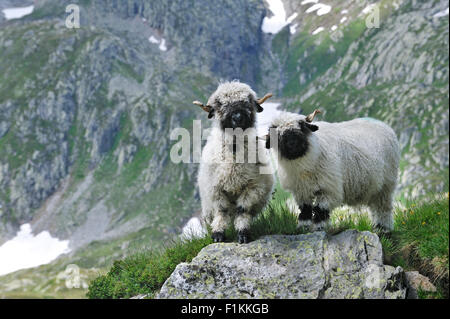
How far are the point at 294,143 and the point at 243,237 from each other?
2789mm

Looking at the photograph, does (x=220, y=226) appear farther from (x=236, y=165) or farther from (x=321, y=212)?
(x=321, y=212)

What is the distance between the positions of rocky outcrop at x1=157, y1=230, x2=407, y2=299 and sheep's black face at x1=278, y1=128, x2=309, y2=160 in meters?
2.13

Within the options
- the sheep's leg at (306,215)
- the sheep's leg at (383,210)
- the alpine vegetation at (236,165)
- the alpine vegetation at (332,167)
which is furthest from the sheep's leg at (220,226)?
the sheep's leg at (383,210)

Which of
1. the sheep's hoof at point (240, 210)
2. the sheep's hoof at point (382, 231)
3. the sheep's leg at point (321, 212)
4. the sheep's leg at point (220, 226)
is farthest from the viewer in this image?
the sheep's hoof at point (382, 231)

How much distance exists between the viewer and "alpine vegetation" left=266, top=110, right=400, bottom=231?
1091 centimetres

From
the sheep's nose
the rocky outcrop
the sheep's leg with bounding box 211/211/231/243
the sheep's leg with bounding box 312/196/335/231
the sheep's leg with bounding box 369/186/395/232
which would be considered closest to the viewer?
the rocky outcrop

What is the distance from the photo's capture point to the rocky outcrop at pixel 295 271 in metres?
9.34

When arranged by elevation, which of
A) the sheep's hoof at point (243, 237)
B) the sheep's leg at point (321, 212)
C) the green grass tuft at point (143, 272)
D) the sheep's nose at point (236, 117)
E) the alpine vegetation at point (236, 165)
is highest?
the sheep's nose at point (236, 117)

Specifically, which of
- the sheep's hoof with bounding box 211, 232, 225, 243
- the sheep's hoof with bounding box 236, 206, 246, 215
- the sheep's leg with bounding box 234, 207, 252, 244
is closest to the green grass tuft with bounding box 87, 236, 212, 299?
the sheep's hoof with bounding box 211, 232, 225, 243

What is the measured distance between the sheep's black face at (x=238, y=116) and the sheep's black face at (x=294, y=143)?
40.8 inches

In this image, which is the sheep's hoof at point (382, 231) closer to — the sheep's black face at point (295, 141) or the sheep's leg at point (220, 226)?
the sheep's black face at point (295, 141)

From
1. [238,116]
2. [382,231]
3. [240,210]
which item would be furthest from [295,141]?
[382,231]

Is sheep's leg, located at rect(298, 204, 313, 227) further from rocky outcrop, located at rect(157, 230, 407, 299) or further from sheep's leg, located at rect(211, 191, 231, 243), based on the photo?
sheep's leg, located at rect(211, 191, 231, 243)
